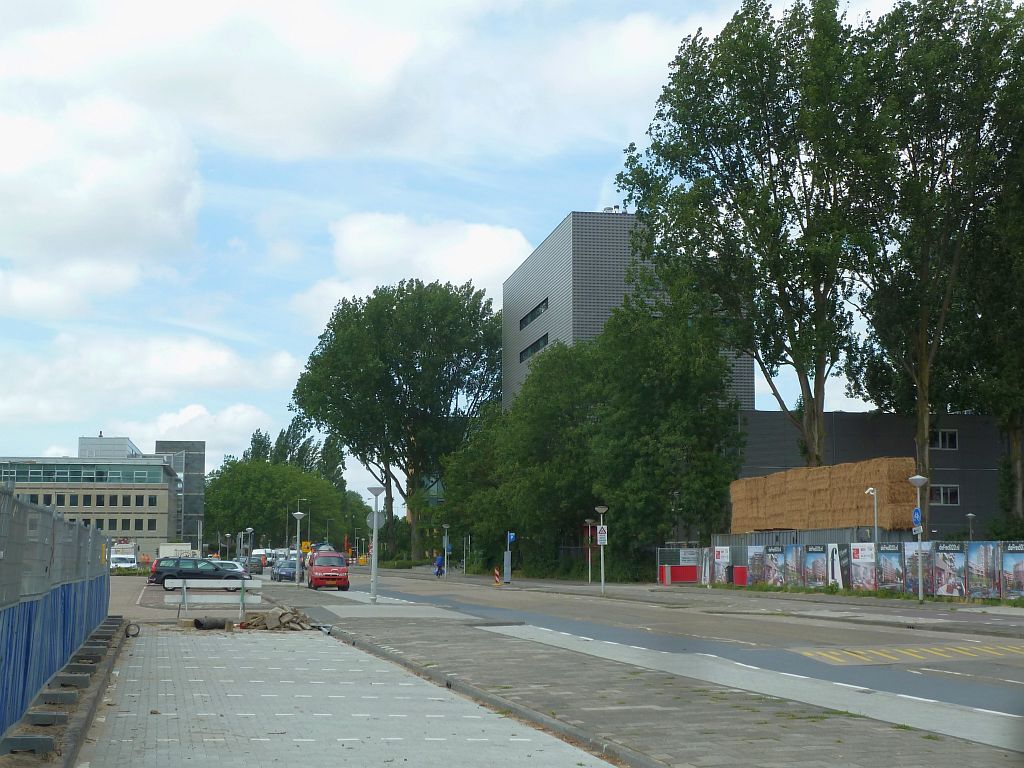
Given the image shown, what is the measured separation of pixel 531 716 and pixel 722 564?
45.2 metres

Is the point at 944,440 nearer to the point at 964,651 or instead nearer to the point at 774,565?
the point at 774,565

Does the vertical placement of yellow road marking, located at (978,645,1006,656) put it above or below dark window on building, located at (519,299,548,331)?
below

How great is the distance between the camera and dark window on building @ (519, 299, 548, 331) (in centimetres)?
8849

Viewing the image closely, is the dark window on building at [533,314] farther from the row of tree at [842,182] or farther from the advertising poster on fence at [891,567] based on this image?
the advertising poster on fence at [891,567]

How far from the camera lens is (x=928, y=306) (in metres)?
50.1

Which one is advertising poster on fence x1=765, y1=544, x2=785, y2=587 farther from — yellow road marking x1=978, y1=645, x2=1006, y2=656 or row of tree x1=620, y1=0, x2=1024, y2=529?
yellow road marking x1=978, y1=645, x2=1006, y2=656

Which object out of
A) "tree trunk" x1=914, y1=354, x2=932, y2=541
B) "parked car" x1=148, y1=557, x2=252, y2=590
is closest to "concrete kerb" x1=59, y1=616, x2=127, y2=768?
"parked car" x1=148, y1=557, x2=252, y2=590

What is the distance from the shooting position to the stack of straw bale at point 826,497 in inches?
1900

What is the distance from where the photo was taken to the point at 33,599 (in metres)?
10.7

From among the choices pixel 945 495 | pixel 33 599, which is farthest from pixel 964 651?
pixel 945 495

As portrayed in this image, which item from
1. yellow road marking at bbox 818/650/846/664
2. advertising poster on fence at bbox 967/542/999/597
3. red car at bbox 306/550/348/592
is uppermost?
advertising poster on fence at bbox 967/542/999/597

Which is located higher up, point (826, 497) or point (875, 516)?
point (826, 497)

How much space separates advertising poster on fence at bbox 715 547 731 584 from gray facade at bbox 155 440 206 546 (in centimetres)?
7779

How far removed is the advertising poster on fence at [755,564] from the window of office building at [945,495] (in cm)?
2784
